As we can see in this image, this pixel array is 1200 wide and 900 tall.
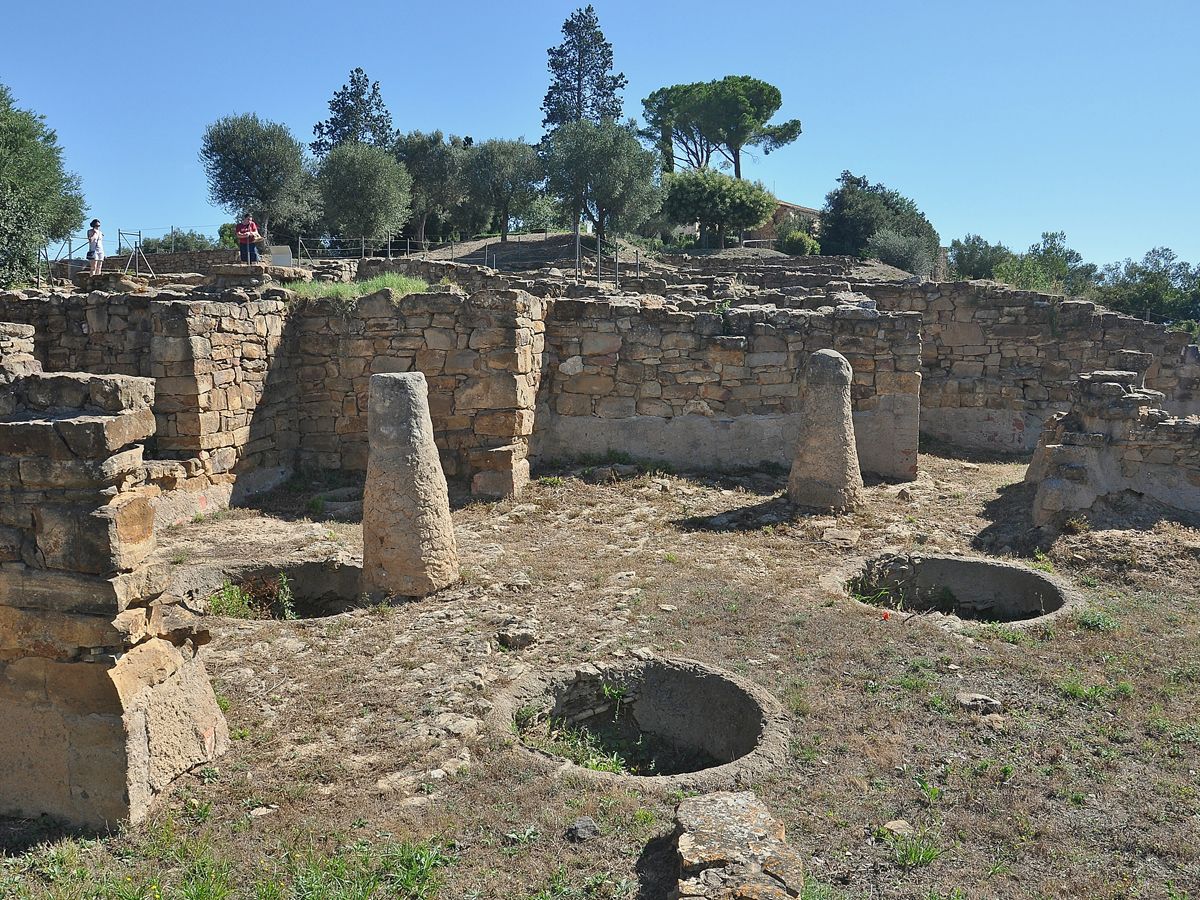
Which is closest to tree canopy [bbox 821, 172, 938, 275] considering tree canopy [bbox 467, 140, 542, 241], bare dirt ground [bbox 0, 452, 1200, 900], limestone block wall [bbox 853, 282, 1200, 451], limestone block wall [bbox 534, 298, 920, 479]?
tree canopy [bbox 467, 140, 542, 241]

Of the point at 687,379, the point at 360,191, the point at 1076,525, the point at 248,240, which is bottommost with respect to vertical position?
the point at 1076,525

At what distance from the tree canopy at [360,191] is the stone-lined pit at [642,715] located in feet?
105

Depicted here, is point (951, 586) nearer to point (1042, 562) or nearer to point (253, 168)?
point (1042, 562)

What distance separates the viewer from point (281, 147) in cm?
3831

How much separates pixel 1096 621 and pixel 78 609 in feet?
23.1

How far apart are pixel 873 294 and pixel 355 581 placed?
1257 cm

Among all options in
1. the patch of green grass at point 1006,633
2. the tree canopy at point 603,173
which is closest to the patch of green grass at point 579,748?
the patch of green grass at point 1006,633

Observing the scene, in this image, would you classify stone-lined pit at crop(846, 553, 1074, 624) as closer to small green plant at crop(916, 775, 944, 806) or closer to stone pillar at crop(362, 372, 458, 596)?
small green plant at crop(916, 775, 944, 806)

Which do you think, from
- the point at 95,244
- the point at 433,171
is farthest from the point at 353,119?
the point at 95,244

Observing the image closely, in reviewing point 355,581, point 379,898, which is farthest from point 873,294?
point 379,898

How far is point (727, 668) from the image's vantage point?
20.9 ft

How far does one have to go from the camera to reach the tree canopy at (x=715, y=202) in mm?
40688

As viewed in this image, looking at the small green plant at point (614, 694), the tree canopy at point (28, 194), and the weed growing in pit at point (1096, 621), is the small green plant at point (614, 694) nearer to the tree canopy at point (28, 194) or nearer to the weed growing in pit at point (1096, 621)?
the weed growing in pit at point (1096, 621)

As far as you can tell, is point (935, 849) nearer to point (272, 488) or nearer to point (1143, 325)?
point (272, 488)
